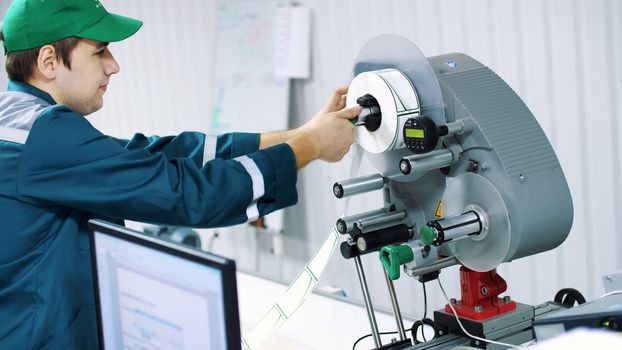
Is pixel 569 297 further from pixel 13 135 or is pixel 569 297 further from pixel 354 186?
pixel 13 135

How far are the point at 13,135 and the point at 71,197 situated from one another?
168 millimetres

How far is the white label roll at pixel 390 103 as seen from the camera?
61.4 inches

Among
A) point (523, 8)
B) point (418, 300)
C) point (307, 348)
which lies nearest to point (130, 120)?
point (418, 300)

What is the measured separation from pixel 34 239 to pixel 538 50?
198cm

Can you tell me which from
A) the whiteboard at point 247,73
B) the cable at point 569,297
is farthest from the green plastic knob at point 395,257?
the whiteboard at point 247,73

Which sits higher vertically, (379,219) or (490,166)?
(490,166)

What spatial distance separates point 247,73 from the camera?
434 cm

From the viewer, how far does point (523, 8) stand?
2.94 metres

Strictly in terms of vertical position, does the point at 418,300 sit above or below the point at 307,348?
below

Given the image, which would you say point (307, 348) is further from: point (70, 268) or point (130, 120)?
point (130, 120)

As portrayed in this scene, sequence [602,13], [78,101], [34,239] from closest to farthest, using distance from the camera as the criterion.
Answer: [34,239] → [78,101] → [602,13]

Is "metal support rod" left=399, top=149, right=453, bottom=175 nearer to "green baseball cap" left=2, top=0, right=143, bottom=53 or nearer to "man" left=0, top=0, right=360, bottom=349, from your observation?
"man" left=0, top=0, right=360, bottom=349

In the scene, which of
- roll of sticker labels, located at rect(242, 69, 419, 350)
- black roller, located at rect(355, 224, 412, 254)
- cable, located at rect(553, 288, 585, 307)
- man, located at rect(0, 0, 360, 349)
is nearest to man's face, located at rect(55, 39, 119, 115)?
man, located at rect(0, 0, 360, 349)

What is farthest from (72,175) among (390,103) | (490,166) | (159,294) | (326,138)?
(490,166)
